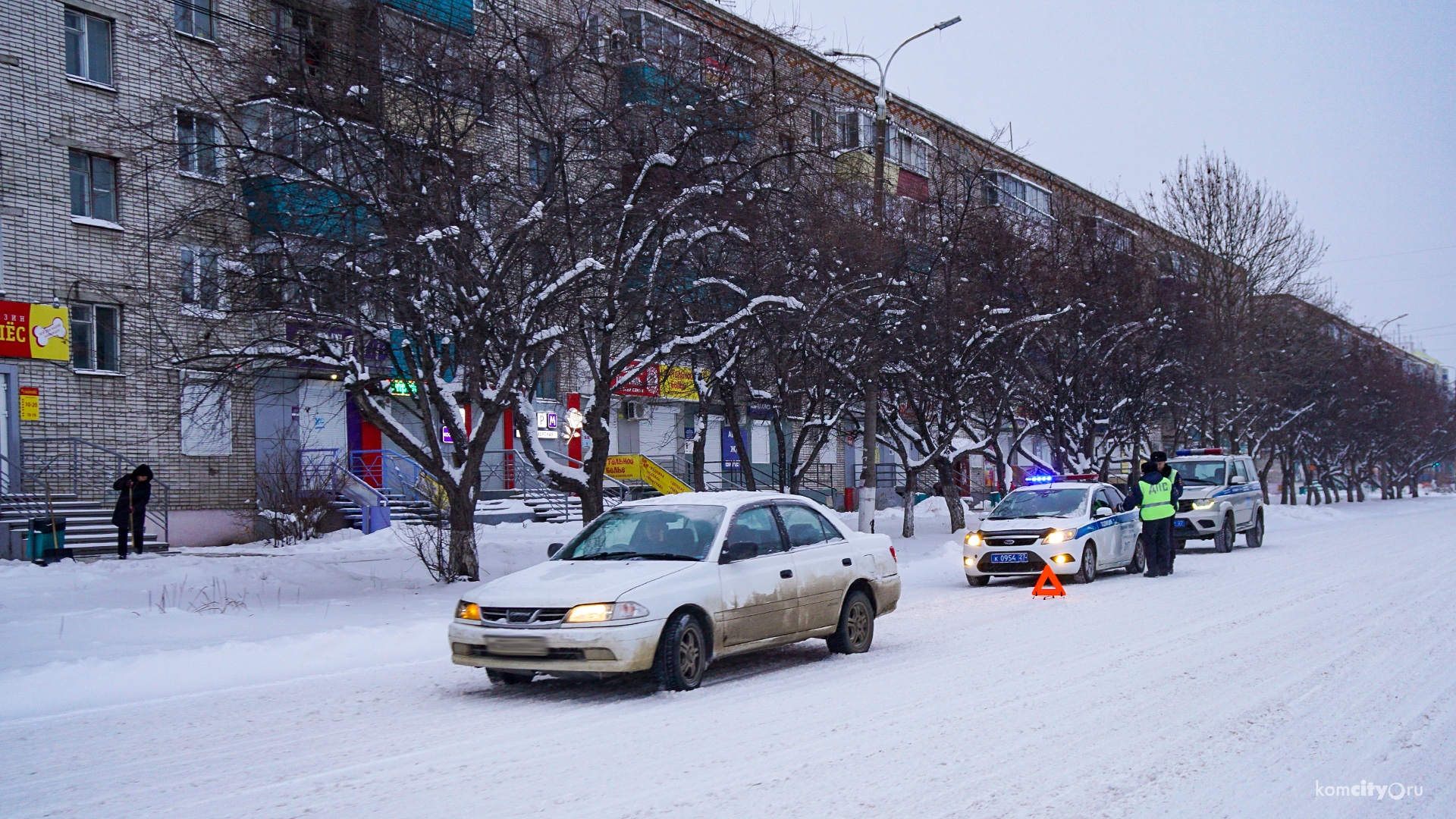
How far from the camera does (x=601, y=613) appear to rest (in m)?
8.57

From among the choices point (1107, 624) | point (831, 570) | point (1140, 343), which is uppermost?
point (1140, 343)

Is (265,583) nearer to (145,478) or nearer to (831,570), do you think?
(145,478)

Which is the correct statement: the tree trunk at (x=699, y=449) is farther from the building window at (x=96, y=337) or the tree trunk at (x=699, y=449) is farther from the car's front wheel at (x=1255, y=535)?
the car's front wheel at (x=1255, y=535)

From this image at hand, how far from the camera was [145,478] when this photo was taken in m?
21.4

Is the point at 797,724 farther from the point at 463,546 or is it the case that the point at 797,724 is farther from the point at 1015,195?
the point at 1015,195

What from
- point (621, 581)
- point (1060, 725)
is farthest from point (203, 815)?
point (1060, 725)

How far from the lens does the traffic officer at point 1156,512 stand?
59.3 ft

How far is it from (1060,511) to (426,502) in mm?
17403

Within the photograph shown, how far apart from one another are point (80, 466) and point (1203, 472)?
23.3 metres

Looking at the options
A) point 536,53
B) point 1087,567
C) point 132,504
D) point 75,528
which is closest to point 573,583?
point 536,53

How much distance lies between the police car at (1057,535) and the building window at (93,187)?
19280mm

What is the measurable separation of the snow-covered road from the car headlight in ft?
2.10

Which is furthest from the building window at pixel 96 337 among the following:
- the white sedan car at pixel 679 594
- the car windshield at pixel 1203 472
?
the car windshield at pixel 1203 472

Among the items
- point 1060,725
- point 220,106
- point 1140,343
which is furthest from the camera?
point 1140,343
